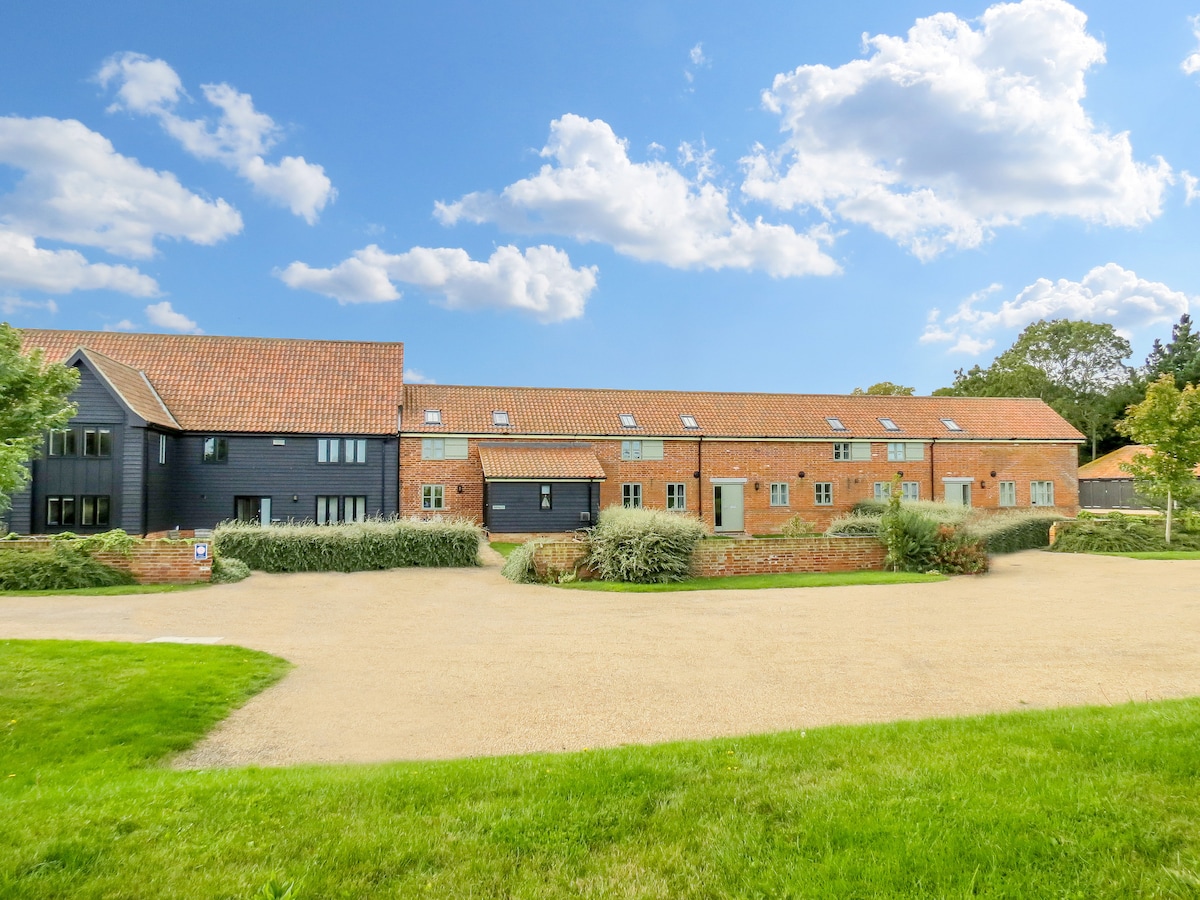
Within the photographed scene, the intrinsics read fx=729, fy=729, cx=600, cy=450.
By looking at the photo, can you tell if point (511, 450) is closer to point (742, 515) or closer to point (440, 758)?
point (742, 515)

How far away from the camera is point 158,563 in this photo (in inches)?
620

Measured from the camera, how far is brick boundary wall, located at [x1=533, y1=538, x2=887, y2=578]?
52.9 feet

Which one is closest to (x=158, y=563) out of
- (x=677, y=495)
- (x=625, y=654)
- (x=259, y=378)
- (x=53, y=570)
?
(x=53, y=570)

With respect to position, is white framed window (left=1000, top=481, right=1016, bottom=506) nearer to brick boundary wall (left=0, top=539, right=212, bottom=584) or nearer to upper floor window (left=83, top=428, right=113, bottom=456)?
brick boundary wall (left=0, top=539, right=212, bottom=584)

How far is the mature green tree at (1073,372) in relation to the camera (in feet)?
179

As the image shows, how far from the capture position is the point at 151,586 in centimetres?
1520

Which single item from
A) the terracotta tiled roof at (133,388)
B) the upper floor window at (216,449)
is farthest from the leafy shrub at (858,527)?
the terracotta tiled roof at (133,388)

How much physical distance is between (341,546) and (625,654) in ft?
36.6

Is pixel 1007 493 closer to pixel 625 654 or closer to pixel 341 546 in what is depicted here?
pixel 341 546

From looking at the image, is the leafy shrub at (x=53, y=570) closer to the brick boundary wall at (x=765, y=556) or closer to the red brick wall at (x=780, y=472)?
the brick boundary wall at (x=765, y=556)

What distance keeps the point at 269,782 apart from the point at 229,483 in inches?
943

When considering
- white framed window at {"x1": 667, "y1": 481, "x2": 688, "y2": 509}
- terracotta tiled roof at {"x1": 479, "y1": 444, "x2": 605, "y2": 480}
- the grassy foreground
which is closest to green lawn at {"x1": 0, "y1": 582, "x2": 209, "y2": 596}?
the grassy foreground

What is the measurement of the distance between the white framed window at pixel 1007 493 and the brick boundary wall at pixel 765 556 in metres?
18.0

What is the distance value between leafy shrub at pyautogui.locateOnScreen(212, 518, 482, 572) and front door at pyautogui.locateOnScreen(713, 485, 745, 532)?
45.5ft
